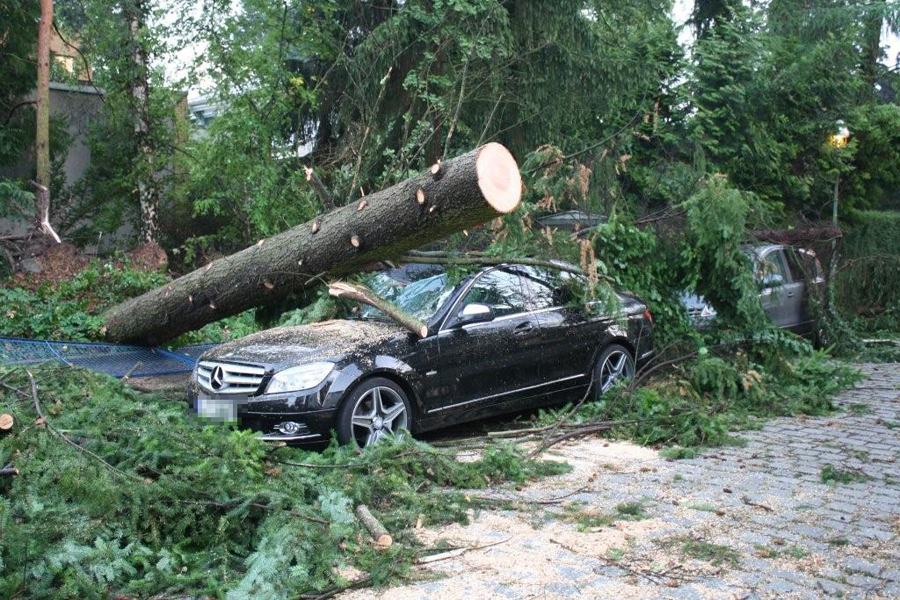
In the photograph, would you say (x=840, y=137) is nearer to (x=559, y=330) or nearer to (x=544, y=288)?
(x=544, y=288)

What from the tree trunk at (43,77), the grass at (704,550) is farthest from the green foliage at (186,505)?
the tree trunk at (43,77)

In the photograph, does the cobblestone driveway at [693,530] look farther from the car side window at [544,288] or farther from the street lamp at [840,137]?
the street lamp at [840,137]

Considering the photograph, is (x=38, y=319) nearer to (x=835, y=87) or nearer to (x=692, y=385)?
(x=692, y=385)

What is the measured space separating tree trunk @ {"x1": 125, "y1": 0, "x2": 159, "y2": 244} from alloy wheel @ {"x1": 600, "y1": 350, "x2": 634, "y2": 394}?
9.18 m

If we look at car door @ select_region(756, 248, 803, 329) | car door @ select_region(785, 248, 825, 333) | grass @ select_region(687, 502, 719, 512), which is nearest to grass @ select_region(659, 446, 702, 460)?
grass @ select_region(687, 502, 719, 512)

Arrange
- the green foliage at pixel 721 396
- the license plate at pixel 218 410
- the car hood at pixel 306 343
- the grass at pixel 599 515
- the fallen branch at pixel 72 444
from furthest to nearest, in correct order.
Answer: the green foliage at pixel 721 396, the car hood at pixel 306 343, the license plate at pixel 218 410, the grass at pixel 599 515, the fallen branch at pixel 72 444

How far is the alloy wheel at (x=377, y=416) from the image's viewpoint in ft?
21.2

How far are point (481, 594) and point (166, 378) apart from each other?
4.90 meters

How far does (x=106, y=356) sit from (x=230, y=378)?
7.40 feet

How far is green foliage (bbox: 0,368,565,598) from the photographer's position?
4023mm

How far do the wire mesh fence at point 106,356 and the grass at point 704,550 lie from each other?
4890 mm

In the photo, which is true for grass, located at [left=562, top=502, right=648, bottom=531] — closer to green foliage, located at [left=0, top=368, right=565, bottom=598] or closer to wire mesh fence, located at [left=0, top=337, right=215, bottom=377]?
green foliage, located at [left=0, top=368, right=565, bottom=598]

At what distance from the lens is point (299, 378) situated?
20.9ft

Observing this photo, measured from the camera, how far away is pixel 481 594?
3988mm
